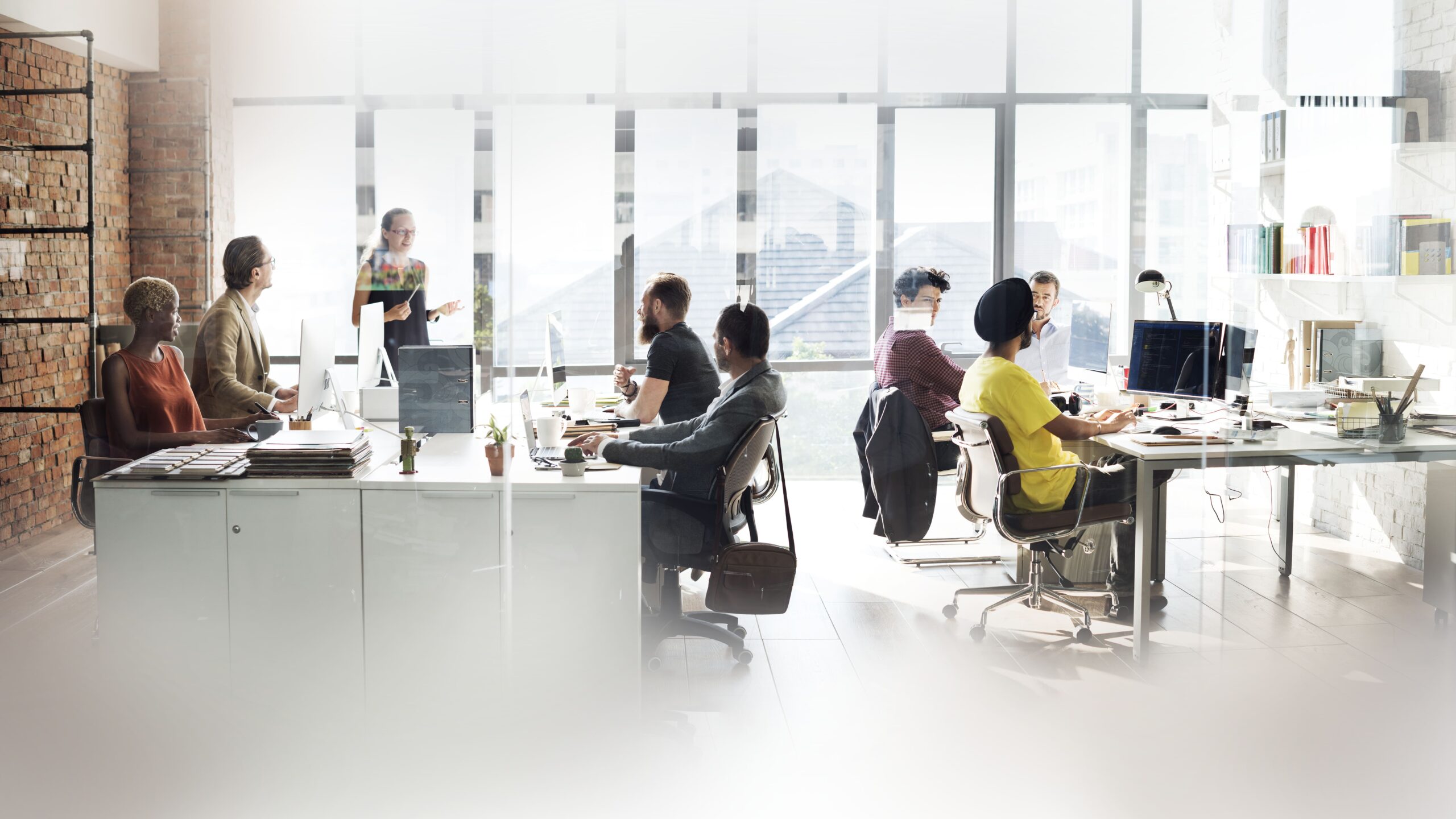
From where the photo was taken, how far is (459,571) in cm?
263

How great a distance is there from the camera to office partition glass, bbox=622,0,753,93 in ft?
8.54

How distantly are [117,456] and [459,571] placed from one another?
2.77 feet

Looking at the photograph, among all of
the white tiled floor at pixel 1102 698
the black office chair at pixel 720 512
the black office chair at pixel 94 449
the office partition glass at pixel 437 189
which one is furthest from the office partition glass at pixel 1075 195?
the black office chair at pixel 94 449

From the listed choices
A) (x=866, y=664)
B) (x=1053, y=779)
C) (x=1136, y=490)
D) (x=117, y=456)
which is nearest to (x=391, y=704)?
(x=117, y=456)

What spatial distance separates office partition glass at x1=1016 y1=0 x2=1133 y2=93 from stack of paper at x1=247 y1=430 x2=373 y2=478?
205 cm

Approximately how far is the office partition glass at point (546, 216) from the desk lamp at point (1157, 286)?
160 cm

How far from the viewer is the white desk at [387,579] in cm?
250

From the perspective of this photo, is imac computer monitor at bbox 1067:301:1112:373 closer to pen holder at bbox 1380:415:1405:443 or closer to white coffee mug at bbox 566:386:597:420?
pen holder at bbox 1380:415:1405:443

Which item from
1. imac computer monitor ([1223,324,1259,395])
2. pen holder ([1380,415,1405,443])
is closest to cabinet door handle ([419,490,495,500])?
imac computer monitor ([1223,324,1259,395])

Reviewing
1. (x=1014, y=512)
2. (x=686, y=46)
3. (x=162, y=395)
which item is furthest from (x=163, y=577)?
(x=1014, y=512)

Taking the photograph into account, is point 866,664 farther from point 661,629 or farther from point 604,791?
point 604,791

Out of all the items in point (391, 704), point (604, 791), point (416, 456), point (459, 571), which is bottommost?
point (604, 791)

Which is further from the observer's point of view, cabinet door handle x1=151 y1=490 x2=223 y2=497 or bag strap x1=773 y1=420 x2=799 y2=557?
bag strap x1=773 y1=420 x2=799 y2=557

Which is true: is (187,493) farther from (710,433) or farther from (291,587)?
(710,433)
